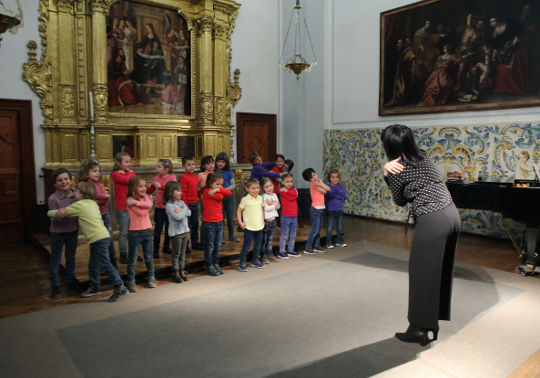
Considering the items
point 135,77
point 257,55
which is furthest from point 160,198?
point 257,55

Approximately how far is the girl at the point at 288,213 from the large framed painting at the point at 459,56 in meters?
3.97

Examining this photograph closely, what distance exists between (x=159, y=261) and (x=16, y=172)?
11.9ft

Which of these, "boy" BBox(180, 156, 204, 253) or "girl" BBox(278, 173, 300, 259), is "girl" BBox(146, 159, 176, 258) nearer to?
"boy" BBox(180, 156, 204, 253)

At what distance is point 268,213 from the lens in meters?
5.59

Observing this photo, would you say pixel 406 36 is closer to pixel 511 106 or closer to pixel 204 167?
pixel 511 106

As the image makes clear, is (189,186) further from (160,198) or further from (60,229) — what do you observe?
(60,229)

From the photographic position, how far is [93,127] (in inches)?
296

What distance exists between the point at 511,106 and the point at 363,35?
3687 mm

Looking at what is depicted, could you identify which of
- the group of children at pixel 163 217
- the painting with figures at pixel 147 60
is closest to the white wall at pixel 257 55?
the painting with figures at pixel 147 60

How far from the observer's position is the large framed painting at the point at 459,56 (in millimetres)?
6906

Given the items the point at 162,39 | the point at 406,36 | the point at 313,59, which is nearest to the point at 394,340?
the point at 406,36

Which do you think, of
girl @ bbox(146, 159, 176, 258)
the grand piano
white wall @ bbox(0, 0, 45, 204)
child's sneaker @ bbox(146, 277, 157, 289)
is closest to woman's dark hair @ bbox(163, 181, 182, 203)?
girl @ bbox(146, 159, 176, 258)

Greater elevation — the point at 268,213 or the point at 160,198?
the point at 160,198

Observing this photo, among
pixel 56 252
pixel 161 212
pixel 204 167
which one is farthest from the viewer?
pixel 204 167
